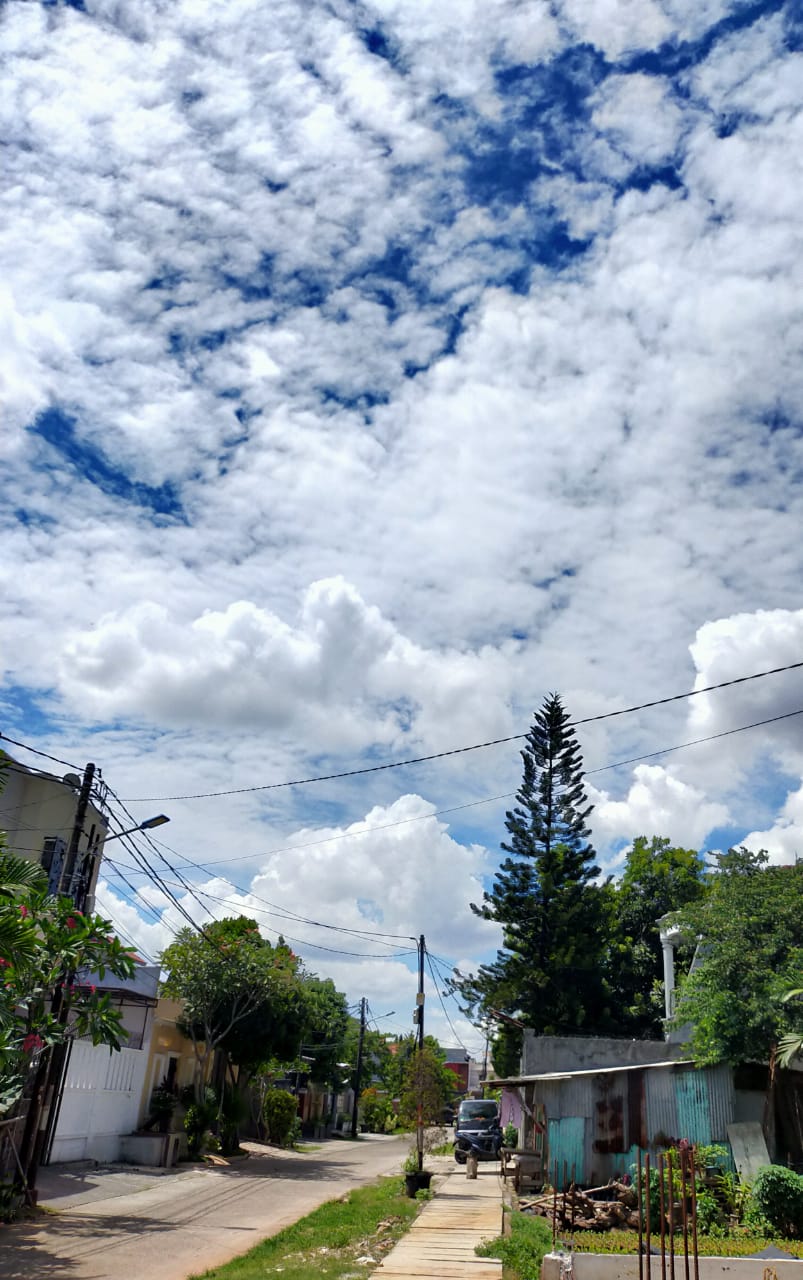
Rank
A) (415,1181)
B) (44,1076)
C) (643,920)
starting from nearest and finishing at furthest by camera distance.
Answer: (44,1076), (415,1181), (643,920)

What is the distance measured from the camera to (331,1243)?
12617 millimetres

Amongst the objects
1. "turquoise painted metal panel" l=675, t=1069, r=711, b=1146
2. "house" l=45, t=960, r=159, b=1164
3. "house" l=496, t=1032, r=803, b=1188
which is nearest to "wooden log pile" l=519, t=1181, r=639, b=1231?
"house" l=496, t=1032, r=803, b=1188

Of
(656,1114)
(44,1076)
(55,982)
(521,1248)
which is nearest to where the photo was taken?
(521,1248)

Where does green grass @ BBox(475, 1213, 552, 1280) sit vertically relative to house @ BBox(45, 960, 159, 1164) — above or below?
below

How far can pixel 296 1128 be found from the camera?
3209 centimetres

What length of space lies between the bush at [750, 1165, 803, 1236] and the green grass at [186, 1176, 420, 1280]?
5049mm

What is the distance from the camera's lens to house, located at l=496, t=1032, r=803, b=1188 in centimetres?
1661

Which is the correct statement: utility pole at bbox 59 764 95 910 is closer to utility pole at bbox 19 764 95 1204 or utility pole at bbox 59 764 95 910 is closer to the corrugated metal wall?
utility pole at bbox 19 764 95 1204

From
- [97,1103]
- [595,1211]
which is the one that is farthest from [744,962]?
[97,1103]

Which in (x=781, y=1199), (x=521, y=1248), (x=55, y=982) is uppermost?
(x=55, y=982)

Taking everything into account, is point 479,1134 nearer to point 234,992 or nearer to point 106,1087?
point 234,992

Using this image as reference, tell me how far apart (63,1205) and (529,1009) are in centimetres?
2409

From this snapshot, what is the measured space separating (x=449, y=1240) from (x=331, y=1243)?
1.57 m

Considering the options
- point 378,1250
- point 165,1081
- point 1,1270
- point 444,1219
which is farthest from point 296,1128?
point 1,1270
